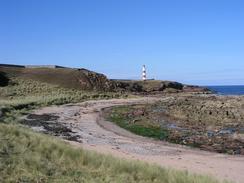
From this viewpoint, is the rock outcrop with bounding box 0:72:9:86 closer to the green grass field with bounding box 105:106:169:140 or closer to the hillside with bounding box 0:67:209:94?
the hillside with bounding box 0:67:209:94

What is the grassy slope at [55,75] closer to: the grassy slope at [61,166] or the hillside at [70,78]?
the hillside at [70,78]

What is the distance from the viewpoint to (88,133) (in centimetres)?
3247

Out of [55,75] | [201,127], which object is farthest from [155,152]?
[55,75]

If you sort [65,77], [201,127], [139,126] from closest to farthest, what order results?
[201,127] → [139,126] → [65,77]

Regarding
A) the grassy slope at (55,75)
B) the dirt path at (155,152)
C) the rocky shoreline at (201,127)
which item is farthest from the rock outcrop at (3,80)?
the dirt path at (155,152)

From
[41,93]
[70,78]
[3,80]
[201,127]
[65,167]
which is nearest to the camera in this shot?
[65,167]

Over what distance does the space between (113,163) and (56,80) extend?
7345 cm

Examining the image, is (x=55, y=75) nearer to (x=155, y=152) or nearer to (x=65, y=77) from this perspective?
(x=65, y=77)

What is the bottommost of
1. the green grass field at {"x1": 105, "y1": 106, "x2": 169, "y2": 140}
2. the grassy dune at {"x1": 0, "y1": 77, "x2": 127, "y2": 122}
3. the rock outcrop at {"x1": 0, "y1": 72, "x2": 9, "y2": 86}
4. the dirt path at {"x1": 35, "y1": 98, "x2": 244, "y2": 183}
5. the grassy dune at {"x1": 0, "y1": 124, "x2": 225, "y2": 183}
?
the dirt path at {"x1": 35, "y1": 98, "x2": 244, "y2": 183}

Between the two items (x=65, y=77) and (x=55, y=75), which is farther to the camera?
(x=55, y=75)

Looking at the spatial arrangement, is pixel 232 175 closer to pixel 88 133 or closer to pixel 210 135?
pixel 210 135

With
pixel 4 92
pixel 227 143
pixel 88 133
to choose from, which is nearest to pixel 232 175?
pixel 227 143

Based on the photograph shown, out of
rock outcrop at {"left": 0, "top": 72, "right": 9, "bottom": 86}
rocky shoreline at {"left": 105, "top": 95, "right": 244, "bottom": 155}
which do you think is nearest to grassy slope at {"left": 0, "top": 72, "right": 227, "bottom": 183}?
rocky shoreline at {"left": 105, "top": 95, "right": 244, "bottom": 155}

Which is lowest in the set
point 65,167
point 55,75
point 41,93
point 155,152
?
point 155,152
